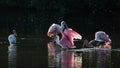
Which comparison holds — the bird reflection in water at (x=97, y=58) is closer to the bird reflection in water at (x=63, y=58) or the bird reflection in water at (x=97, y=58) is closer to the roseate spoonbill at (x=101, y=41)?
the bird reflection in water at (x=63, y=58)

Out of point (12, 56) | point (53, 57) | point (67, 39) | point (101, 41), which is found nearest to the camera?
point (53, 57)

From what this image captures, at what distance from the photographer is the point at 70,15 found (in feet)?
173

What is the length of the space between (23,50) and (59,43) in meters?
2.31

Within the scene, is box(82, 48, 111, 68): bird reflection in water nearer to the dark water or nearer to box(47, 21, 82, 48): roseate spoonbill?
the dark water

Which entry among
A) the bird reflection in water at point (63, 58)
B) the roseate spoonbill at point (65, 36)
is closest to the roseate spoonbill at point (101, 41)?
the roseate spoonbill at point (65, 36)

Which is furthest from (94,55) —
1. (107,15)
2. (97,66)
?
(107,15)

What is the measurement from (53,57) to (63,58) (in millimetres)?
423

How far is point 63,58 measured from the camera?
19094 millimetres

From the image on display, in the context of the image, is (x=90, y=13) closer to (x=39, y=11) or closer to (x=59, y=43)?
(x=39, y=11)

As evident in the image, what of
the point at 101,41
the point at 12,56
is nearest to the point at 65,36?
the point at 101,41

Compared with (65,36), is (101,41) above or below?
below

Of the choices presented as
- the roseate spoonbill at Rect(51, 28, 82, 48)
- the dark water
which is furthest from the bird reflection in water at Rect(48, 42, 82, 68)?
the roseate spoonbill at Rect(51, 28, 82, 48)

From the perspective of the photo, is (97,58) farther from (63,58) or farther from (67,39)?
(67,39)

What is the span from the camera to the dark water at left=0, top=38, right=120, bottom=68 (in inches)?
682
